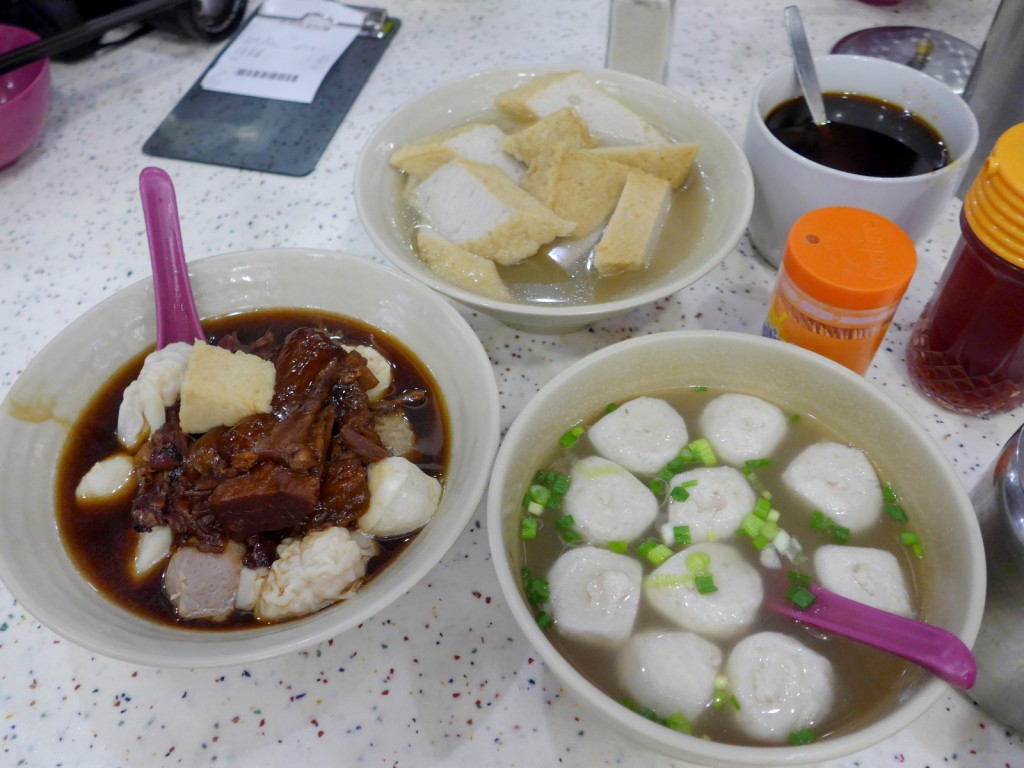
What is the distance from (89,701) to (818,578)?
1058 millimetres

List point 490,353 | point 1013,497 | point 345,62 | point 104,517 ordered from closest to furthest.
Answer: point 1013,497 < point 104,517 < point 490,353 < point 345,62

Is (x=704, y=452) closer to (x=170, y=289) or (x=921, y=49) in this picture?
(x=170, y=289)

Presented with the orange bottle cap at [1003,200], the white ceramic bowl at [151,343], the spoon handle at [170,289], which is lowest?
the white ceramic bowl at [151,343]


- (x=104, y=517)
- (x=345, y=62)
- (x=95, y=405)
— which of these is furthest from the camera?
(x=345, y=62)

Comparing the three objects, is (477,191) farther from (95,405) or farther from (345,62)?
(345,62)

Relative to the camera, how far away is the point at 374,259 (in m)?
1.67

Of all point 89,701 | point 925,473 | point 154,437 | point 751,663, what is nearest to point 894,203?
point 925,473

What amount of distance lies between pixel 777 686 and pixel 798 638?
0.28ft

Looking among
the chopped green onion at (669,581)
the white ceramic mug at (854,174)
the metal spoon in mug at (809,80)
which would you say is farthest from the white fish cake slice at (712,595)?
the metal spoon in mug at (809,80)

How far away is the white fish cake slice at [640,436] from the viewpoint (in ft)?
3.57

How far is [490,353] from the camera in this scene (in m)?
1.45

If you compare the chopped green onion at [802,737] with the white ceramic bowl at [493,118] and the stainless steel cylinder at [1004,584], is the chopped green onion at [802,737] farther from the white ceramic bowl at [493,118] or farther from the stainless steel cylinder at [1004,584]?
the white ceramic bowl at [493,118]

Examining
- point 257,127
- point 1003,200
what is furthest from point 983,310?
point 257,127

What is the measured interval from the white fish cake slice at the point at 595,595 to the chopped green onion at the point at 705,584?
0.08 m
